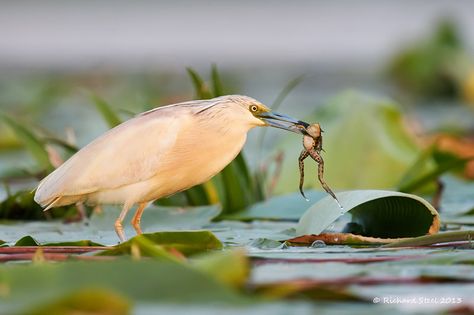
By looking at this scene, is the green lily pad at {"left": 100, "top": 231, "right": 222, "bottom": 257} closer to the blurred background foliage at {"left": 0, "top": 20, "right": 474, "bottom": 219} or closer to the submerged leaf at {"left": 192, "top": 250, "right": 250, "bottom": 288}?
the submerged leaf at {"left": 192, "top": 250, "right": 250, "bottom": 288}

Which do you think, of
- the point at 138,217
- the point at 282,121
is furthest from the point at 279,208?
the point at 282,121

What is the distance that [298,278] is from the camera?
9.11 feet

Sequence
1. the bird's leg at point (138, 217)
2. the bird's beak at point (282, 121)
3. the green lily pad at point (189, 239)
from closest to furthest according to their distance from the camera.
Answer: the green lily pad at point (189, 239) → the bird's beak at point (282, 121) → the bird's leg at point (138, 217)

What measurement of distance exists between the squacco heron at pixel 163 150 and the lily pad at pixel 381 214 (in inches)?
12.5

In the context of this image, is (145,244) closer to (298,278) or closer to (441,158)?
(298,278)

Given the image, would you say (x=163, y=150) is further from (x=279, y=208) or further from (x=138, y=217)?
(x=279, y=208)

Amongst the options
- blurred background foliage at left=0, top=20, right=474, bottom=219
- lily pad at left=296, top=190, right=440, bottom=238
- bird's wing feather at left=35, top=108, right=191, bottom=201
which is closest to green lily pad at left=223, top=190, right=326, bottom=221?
blurred background foliage at left=0, top=20, right=474, bottom=219

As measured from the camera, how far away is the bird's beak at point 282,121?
12.2ft

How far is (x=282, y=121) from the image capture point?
3762 millimetres

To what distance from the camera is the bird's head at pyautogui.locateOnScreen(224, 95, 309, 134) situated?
373 cm

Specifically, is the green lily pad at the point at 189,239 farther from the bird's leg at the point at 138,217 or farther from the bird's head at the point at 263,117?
the bird's leg at the point at 138,217

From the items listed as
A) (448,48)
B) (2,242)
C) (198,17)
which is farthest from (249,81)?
(2,242)

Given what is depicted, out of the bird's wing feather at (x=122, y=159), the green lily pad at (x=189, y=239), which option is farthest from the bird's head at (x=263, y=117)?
the green lily pad at (x=189, y=239)

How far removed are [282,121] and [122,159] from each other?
0.55 meters
